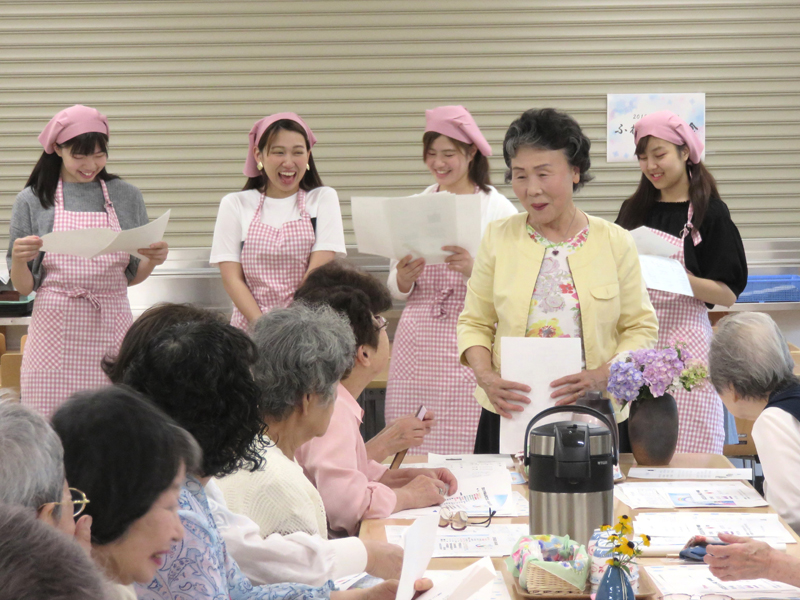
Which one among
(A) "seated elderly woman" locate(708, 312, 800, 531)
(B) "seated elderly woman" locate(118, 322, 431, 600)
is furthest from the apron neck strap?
(B) "seated elderly woman" locate(118, 322, 431, 600)

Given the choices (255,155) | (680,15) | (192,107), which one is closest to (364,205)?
(255,155)

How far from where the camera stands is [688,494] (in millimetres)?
2438

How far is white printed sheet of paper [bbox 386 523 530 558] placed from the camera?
2.03 metres

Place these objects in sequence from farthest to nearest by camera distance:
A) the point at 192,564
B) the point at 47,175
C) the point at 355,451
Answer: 1. the point at 47,175
2. the point at 355,451
3. the point at 192,564

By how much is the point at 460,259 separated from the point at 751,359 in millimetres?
1342

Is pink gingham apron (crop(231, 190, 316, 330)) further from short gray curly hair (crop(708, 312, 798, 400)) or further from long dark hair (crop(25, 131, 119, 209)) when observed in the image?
short gray curly hair (crop(708, 312, 798, 400))

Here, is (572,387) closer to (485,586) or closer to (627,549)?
(485,586)

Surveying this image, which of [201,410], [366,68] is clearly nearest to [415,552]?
[201,410]

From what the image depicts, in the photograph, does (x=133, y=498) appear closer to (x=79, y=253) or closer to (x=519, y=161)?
(x=519, y=161)

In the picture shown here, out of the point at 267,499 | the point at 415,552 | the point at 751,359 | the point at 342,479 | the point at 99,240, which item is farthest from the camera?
the point at 99,240

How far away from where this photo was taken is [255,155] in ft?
12.6

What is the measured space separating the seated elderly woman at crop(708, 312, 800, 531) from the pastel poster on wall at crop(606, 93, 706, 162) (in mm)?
2843

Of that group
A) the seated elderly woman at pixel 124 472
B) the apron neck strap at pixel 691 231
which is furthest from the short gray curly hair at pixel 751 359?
the seated elderly woman at pixel 124 472

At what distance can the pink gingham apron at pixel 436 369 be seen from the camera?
3697 mm
